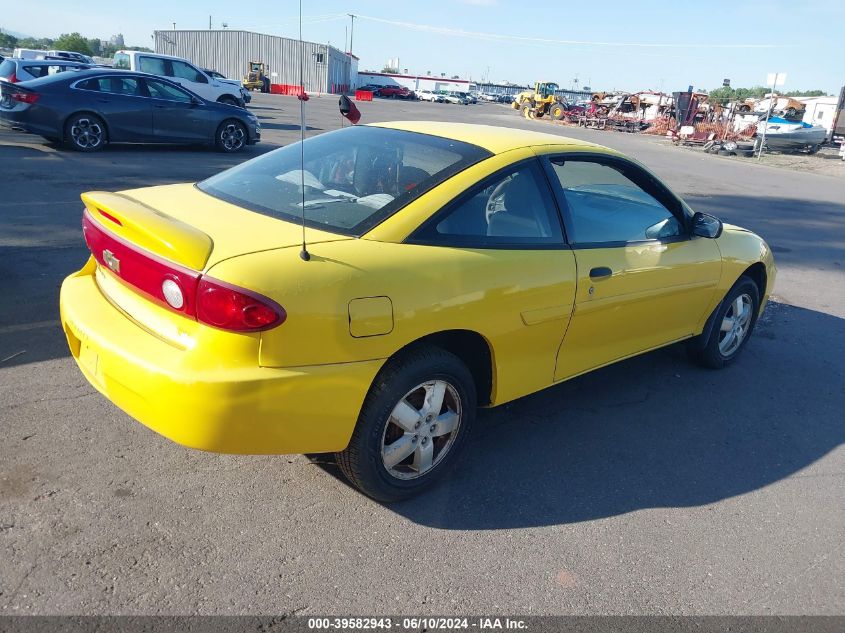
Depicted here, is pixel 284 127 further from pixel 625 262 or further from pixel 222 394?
pixel 222 394

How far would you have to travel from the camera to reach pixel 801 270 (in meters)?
8.35

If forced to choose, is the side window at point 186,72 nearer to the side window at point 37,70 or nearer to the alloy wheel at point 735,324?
the side window at point 37,70

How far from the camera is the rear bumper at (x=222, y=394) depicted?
2.41 metres

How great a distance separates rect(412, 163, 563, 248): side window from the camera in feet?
9.84

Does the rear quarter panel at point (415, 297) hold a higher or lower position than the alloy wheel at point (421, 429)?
higher

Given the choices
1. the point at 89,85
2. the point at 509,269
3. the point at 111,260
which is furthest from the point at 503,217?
the point at 89,85

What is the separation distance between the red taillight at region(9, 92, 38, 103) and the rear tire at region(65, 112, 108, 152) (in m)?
0.59

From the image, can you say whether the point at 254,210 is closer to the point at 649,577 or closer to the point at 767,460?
the point at 649,577

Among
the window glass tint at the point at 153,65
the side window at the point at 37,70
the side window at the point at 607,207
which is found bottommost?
the side window at the point at 607,207

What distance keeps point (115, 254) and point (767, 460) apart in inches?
137

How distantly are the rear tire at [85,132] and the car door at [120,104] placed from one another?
141 mm

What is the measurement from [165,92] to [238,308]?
39.4ft

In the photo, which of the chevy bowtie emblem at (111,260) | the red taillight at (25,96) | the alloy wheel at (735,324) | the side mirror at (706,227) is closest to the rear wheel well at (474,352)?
the chevy bowtie emblem at (111,260)

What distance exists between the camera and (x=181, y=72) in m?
19.8
